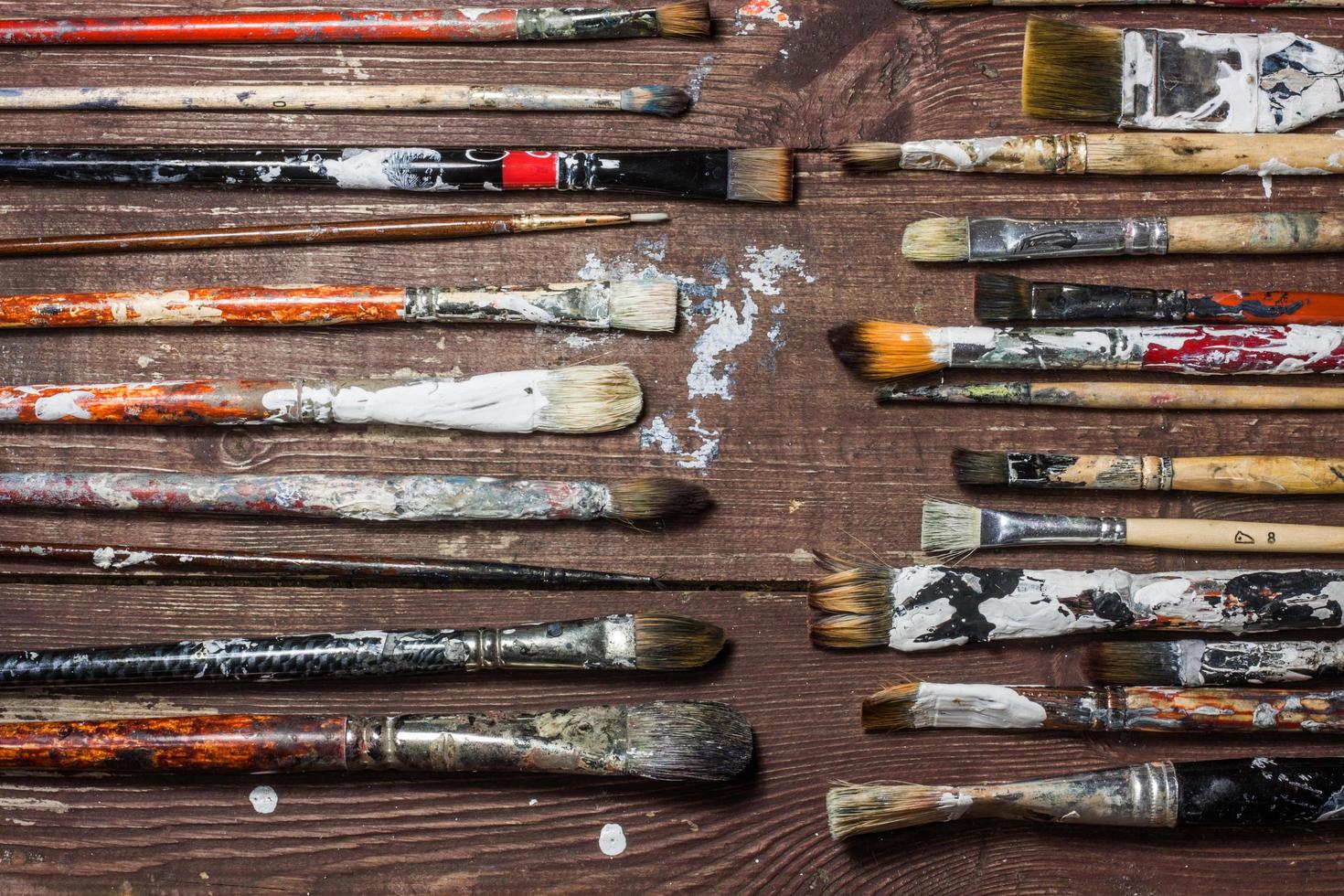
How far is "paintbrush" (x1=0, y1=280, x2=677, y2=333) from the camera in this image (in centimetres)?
236

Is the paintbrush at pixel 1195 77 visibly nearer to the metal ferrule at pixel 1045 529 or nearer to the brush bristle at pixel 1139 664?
the metal ferrule at pixel 1045 529

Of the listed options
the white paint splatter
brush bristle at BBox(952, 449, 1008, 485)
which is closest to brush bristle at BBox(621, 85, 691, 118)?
brush bristle at BBox(952, 449, 1008, 485)

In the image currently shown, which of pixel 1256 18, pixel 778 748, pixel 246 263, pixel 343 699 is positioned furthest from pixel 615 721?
pixel 1256 18

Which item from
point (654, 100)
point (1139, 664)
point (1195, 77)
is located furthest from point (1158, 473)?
point (654, 100)

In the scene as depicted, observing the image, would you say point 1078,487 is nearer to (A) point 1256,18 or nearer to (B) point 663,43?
(A) point 1256,18

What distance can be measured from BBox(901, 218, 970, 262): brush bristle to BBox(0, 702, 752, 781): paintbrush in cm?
94

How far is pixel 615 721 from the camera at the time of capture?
7.54ft

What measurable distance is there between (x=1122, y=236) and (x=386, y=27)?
1.43 meters

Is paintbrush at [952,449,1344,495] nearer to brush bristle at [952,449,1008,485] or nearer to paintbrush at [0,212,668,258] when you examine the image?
brush bristle at [952,449,1008,485]

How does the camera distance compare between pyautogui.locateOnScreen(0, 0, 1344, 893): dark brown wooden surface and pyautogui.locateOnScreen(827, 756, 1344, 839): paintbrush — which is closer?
pyautogui.locateOnScreen(827, 756, 1344, 839): paintbrush

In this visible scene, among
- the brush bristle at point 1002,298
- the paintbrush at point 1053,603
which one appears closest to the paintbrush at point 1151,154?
the brush bristle at point 1002,298

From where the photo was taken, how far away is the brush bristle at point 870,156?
7.89 ft

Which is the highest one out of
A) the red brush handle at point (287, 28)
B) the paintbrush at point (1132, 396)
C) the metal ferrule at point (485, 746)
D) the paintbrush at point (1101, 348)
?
the red brush handle at point (287, 28)

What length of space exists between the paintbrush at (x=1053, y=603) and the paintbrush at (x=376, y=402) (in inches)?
21.6
